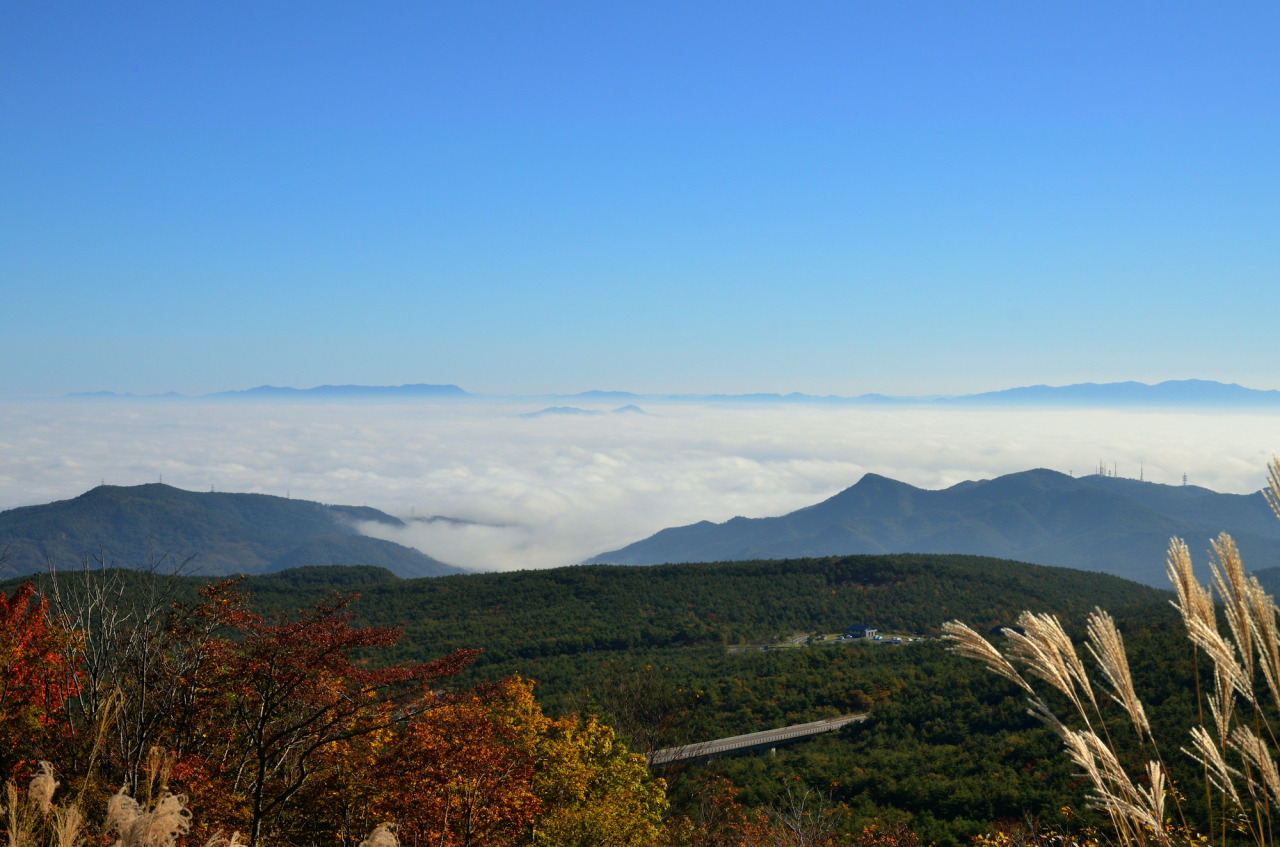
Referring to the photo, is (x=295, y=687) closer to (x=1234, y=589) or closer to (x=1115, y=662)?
(x=1115, y=662)

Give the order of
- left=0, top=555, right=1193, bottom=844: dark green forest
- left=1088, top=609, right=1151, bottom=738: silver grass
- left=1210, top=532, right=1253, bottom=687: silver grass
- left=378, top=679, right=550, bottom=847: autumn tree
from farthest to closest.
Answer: left=0, top=555, right=1193, bottom=844: dark green forest → left=378, top=679, right=550, bottom=847: autumn tree → left=1088, top=609, right=1151, bottom=738: silver grass → left=1210, top=532, right=1253, bottom=687: silver grass

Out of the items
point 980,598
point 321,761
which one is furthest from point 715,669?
point 321,761

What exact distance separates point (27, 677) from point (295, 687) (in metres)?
7.71

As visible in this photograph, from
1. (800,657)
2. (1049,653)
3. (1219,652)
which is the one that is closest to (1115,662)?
(1049,653)

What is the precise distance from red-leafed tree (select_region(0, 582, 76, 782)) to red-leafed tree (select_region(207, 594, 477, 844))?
322cm

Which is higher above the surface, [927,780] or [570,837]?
[570,837]

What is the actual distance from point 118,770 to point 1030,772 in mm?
27757

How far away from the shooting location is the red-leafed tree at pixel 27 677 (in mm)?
13992

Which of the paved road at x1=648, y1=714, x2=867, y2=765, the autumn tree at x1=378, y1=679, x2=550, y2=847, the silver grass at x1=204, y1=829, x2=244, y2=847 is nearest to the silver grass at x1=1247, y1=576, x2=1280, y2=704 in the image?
the silver grass at x1=204, y1=829, x2=244, y2=847

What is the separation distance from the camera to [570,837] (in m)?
17.2

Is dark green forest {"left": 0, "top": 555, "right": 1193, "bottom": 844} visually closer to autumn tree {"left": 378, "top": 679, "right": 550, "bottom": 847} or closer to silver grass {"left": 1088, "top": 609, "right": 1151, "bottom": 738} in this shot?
autumn tree {"left": 378, "top": 679, "right": 550, "bottom": 847}

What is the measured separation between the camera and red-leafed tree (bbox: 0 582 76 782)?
1399cm

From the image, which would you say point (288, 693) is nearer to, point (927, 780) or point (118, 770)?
point (118, 770)

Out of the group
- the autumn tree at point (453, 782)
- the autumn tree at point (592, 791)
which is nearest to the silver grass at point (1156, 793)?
the autumn tree at point (453, 782)
